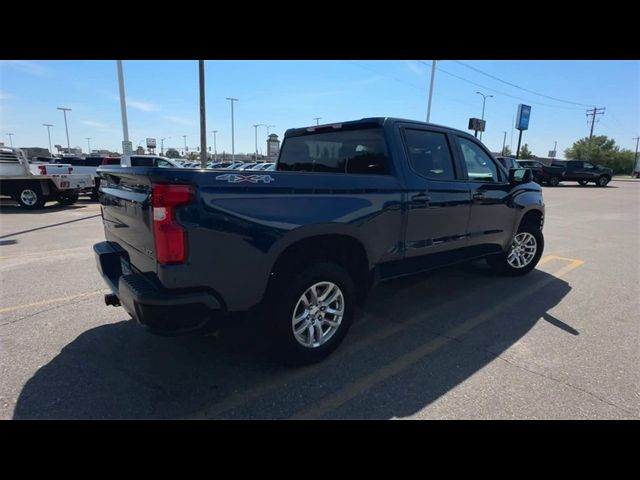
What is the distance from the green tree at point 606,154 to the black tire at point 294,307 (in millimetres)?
Answer: 80818

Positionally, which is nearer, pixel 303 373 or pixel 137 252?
pixel 137 252

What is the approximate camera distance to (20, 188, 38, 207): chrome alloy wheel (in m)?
12.3

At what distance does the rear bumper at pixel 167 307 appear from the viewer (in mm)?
2289

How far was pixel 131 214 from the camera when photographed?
269cm

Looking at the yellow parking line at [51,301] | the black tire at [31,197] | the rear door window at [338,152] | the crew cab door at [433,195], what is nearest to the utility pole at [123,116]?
the black tire at [31,197]

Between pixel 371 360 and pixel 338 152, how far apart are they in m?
2.11

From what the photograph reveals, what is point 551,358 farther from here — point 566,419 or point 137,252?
point 137,252

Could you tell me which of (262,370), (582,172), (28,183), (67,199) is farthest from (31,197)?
(582,172)

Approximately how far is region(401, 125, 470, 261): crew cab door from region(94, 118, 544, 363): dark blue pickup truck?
0.02 metres

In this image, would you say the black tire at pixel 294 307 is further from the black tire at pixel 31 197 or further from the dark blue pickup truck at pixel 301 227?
the black tire at pixel 31 197

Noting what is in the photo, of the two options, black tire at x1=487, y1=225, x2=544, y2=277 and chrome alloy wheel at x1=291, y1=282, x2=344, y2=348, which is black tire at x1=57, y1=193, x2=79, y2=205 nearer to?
chrome alloy wheel at x1=291, y1=282, x2=344, y2=348
